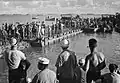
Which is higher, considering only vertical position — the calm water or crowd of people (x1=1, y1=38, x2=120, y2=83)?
crowd of people (x1=1, y1=38, x2=120, y2=83)

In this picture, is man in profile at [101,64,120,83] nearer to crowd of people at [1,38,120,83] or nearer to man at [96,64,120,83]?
man at [96,64,120,83]

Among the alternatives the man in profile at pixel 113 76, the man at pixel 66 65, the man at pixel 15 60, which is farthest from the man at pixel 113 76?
the man at pixel 15 60

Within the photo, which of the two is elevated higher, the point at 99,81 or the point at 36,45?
the point at 99,81

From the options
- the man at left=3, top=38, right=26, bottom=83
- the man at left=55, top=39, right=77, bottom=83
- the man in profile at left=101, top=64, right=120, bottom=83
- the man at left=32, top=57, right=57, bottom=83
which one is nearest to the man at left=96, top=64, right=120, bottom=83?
the man in profile at left=101, top=64, right=120, bottom=83

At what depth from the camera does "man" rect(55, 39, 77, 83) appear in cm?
579

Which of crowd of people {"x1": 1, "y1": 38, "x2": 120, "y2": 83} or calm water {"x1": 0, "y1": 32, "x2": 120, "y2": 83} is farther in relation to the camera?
calm water {"x1": 0, "y1": 32, "x2": 120, "y2": 83}

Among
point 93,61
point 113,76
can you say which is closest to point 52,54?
point 93,61

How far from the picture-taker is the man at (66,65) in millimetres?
5793

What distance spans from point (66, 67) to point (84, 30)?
42215 millimetres

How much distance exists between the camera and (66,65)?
19.2ft

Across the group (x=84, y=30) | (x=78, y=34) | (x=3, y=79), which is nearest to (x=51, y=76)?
(x=3, y=79)

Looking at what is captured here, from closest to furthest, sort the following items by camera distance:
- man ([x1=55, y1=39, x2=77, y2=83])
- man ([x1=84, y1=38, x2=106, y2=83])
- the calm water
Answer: man ([x1=84, y1=38, x2=106, y2=83])
man ([x1=55, y1=39, x2=77, y2=83])
the calm water

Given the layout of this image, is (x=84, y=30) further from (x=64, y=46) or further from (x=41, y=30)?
(x=64, y=46)

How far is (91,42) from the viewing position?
5.63 m
